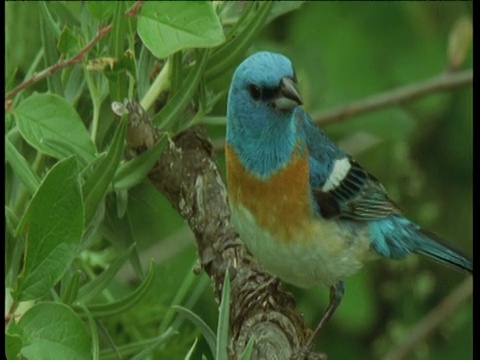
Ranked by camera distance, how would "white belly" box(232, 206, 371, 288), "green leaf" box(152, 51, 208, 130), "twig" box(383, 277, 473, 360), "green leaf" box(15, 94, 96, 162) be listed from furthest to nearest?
"twig" box(383, 277, 473, 360), "white belly" box(232, 206, 371, 288), "green leaf" box(152, 51, 208, 130), "green leaf" box(15, 94, 96, 162)

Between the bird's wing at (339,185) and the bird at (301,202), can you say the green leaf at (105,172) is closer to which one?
the bird at (301,202)

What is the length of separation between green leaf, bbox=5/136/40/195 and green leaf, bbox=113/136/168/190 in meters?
0.07

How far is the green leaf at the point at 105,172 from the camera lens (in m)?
0.92

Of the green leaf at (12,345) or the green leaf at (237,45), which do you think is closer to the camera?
the green leaf at (12,345)

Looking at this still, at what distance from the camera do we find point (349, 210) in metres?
1.28

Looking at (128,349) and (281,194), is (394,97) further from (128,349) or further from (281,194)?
(128,349)

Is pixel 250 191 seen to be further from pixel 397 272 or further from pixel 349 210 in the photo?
pixel 397 272

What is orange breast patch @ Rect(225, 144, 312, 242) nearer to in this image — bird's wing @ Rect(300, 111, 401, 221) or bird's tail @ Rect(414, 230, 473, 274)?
bird's wing @ Rect(300, 111, 401, 221)

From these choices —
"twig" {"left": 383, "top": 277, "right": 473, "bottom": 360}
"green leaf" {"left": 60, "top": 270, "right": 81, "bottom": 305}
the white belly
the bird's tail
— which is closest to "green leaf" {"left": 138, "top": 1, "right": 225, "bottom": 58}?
"green leaf" {"left": 60, "top": 270, "right": 81, "bottom": 305}

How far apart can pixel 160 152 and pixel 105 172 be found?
0.06 m

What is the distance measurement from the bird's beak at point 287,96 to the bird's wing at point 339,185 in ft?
0.43

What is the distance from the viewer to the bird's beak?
3.47 feet

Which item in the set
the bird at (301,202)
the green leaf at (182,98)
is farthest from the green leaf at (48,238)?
the bird at (301,202)

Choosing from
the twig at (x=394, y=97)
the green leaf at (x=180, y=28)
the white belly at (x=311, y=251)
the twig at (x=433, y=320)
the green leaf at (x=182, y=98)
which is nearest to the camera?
the green leaf at (x=180, y=28)
